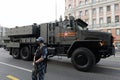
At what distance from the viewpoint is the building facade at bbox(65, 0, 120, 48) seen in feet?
178

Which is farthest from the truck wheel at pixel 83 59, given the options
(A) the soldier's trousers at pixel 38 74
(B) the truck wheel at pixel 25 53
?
(B) the truck wheel at pixel 25 53

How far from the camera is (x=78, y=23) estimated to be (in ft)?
41.9

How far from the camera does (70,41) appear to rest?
41.9 ft

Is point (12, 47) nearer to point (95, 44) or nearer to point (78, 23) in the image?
point (78, 23)

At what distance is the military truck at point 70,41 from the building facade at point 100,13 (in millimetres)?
39809

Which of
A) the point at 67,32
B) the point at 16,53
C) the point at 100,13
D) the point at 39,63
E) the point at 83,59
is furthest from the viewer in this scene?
the point at 100,13

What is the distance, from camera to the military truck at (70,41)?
1134 cm

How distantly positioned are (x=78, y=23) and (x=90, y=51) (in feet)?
6.93

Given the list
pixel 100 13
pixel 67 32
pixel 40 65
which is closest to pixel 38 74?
pixel 40 65

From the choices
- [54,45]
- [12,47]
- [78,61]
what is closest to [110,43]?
[78,61]

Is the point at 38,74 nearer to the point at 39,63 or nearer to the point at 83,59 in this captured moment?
the point at 39,63

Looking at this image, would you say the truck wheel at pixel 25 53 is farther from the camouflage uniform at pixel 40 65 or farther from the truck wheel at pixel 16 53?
the camouflage uniform at pixel 40 65

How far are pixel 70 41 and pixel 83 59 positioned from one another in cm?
175

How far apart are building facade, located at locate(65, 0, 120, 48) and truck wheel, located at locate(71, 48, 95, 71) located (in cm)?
4297
